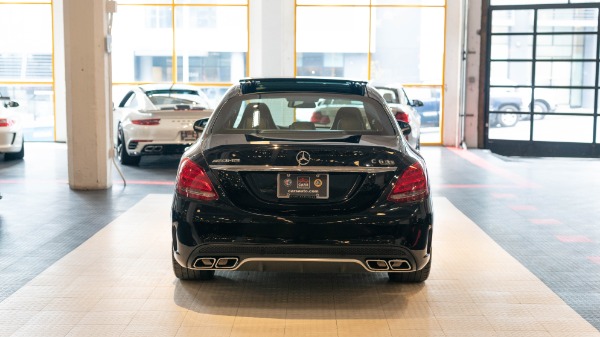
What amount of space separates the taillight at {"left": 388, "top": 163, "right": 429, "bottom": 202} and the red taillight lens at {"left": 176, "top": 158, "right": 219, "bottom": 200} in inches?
44.6

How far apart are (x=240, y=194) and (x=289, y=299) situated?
0.88 m

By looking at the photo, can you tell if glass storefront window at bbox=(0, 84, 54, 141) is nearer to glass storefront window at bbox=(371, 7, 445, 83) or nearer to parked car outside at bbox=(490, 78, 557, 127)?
glass storefront window at bbox=(371, 7, 445, 83)

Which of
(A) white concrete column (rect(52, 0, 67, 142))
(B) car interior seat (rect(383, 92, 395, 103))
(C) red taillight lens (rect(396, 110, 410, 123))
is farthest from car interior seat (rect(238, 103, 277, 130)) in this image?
(A) white concrete column (rect(52, 0, 67, 142))

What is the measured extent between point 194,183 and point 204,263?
20.3 inches

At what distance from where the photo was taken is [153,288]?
21.2ft

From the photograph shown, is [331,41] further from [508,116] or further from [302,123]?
[302,123]

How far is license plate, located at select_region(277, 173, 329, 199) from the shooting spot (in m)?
5.77

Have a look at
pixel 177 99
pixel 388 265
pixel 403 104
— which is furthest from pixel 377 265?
pixel 403 104

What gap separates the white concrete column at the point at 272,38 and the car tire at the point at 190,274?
13.7m

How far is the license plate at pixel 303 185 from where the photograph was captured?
577 cm

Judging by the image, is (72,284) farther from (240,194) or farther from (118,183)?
(118,183)

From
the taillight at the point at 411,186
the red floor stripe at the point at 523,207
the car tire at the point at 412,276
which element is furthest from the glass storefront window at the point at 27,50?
the taillight at the point at 411,186

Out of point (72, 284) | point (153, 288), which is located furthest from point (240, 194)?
point (72, 284)

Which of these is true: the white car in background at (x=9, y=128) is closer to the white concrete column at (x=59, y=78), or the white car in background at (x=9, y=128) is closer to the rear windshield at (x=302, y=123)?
the white concrete column at (x=59, y=78)
